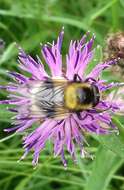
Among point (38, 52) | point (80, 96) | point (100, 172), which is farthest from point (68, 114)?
point (38, 52)

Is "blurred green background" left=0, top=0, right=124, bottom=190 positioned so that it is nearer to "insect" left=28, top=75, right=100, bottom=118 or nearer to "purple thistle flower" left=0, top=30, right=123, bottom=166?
"purple thistle flower" left=0, top=30, right=123, bottom=166

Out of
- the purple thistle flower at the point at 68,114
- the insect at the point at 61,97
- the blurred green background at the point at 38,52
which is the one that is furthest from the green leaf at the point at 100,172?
the insect at the point at 61,97

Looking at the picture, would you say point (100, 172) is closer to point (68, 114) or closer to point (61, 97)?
point (68, 114)

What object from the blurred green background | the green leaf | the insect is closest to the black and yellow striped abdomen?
the insect

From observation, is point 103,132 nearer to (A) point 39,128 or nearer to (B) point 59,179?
(A) point 39,128

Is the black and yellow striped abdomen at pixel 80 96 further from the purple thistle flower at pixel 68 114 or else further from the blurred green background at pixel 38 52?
the blurred green background at pixel 38 52

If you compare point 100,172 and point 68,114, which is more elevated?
point 68,114
